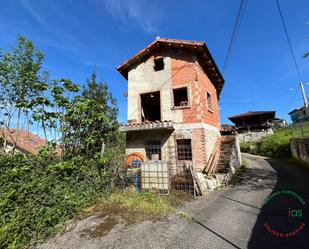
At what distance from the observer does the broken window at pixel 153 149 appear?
1049 cm

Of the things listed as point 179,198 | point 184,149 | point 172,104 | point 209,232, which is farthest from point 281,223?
point 172,104

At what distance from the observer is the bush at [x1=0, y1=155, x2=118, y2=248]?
4.14 m

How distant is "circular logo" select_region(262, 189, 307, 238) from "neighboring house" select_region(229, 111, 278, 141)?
97.7ft

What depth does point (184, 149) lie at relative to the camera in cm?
995

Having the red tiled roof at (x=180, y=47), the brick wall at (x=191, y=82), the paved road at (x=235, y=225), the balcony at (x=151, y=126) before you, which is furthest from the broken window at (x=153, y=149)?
the red tiled roof at (x=180, y=47)

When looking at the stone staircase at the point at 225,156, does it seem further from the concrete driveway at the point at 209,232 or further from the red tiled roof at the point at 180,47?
the red tiled roof at the point at 180,47

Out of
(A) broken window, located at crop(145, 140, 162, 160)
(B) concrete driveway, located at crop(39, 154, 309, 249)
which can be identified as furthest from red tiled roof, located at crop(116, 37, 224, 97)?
(B) concrete driveway, located at crop(39, 154, 309, 249)

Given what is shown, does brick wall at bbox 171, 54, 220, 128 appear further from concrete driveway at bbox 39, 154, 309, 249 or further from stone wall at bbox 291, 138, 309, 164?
stone wall at bbox 291, 138, 309, 164

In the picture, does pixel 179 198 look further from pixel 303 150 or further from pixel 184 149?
pixel 303 150

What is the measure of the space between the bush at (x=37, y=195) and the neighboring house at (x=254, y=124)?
3466 cm

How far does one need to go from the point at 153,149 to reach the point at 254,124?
Answer: 35.5 meters

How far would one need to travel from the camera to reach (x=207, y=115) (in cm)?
1075

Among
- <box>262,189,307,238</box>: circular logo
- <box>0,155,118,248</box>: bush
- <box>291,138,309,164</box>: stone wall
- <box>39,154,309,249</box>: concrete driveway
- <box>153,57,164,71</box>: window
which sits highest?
<box>153,57,164,71</box>: window

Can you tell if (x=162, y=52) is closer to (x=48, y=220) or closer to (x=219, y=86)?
(x=219, y=86)
